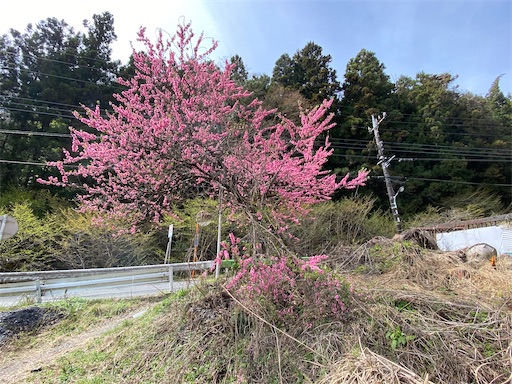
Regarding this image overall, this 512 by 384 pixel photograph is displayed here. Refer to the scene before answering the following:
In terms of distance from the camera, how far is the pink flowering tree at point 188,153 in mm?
3541

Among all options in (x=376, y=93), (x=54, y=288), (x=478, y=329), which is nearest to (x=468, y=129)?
(x=376, y=93)

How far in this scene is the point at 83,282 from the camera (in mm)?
6301

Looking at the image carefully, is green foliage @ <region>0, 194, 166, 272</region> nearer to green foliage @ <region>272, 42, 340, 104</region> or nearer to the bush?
the bush

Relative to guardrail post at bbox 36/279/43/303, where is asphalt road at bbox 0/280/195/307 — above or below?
below

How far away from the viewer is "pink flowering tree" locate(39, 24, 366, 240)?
3541 mm

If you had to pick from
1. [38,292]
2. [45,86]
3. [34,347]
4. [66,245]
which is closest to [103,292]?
[38,292]

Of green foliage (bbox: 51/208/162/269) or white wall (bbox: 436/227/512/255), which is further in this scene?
green foliage (bbox: 51/208/162/269)

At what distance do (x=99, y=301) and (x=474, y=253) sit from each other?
26.9ft

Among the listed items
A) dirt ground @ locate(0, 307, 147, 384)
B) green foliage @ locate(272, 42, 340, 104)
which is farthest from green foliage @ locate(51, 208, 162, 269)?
green foliage @ locate(272, 42, 340, 104)

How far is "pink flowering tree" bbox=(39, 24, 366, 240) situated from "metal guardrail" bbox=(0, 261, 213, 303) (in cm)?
233

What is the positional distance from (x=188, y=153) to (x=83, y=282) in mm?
4653

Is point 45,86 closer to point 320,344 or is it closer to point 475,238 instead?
point 320,344

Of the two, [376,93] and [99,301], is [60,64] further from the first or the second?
[376,93]

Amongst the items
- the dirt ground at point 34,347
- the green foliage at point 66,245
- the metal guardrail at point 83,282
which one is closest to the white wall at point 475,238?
the metal guardrail at point 83,282
